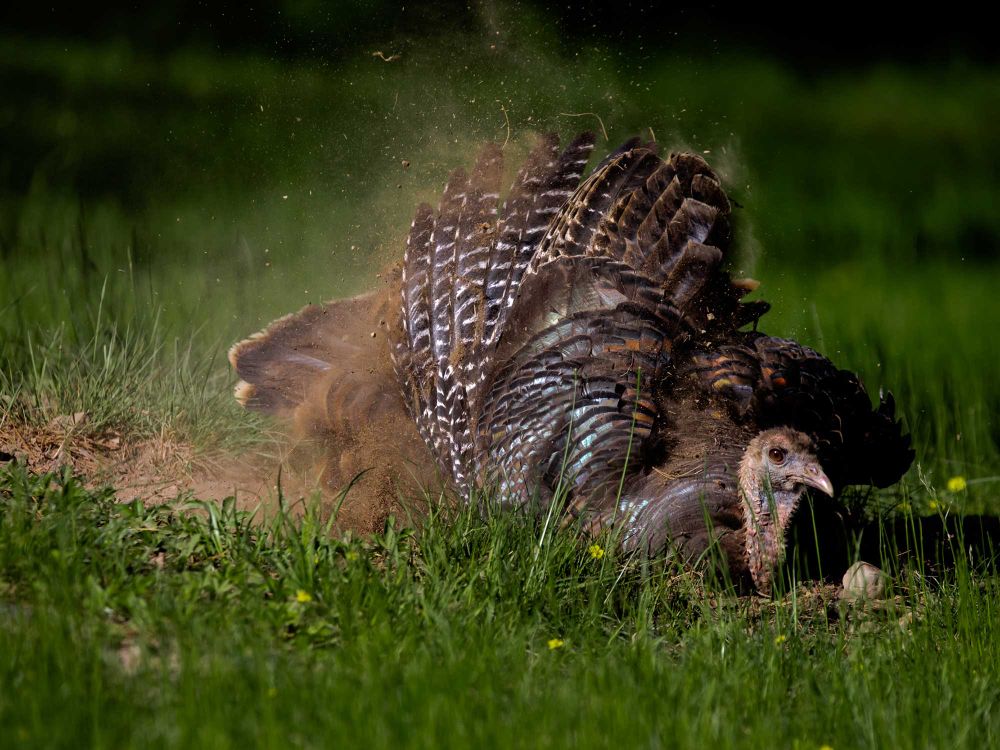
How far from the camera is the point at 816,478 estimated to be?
4348 mm

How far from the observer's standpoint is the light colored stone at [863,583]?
437cm

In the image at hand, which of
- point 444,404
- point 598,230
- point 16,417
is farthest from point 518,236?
point 16,417

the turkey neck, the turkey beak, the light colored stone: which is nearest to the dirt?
the turkey neck

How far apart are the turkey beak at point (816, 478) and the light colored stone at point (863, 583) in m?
0.30

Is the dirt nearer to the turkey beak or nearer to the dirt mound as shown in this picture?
the dirt mound

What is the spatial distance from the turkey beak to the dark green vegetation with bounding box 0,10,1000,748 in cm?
38

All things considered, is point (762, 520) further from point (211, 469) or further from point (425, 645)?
point (211, 469)

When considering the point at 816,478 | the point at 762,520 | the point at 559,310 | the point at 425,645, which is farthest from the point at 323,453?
the point at 425,645

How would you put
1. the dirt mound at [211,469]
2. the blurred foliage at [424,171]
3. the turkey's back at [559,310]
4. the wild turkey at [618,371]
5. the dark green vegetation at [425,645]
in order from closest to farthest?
the dark green vegetation at [425,645], the wild turkey at [618,371], the turkey's back at [559,310], the dirt mound at [211,469], the blurred foliage at [424,171]

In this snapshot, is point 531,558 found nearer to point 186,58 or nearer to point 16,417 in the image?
point 16,417

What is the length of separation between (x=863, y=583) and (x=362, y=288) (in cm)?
299

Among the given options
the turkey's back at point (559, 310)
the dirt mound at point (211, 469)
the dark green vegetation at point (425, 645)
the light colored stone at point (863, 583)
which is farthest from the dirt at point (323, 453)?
the light colored stone at point (863, 583)

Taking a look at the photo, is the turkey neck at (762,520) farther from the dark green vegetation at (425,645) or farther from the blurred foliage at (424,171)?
the blurred foliage at (424,171)

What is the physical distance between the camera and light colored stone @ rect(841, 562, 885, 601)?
172 inches
